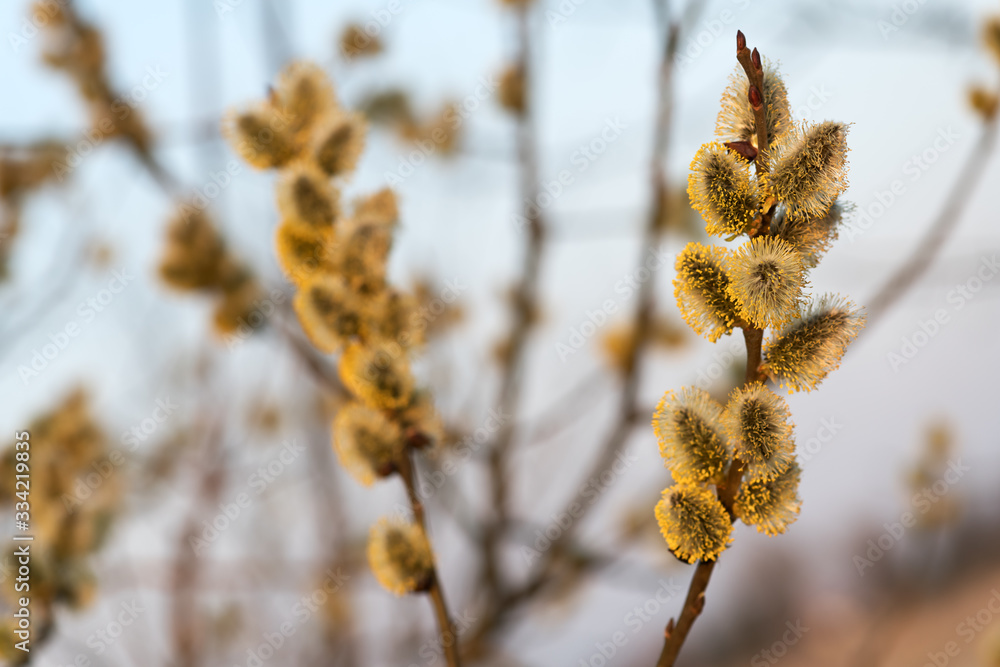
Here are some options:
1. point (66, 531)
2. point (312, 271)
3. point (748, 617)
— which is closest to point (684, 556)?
point (312, 271)

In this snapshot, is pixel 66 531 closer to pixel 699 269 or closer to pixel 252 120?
pixel 252 120

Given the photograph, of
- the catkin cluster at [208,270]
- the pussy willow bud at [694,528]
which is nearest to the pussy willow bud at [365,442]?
the pussy willow bud at [694,528]

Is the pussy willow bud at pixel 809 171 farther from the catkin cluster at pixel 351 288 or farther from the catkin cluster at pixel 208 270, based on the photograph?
the catkin cluster at pixel 208 270

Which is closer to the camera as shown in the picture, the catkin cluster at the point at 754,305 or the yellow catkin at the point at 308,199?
the catkin cluster at the point at 754,305

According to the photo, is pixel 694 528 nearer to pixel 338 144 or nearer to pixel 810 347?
pixel 810 347

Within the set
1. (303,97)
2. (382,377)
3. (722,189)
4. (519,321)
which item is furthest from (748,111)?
(519,321)
